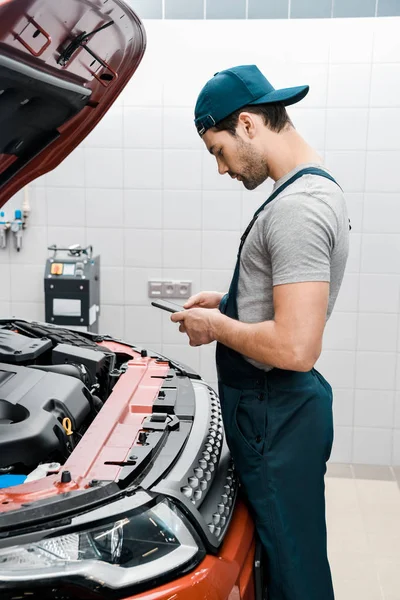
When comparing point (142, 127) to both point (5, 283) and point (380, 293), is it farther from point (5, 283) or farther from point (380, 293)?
point (380, 293)

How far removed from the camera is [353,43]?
150 inches

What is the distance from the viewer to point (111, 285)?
13.8ft

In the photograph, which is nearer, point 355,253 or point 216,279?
point 355,253

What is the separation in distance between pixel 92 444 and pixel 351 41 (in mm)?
3052

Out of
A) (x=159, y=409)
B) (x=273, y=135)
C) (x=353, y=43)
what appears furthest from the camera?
(x=353, y=43)

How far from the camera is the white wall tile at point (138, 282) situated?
13.7ft

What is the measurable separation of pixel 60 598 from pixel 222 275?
3.04 metres

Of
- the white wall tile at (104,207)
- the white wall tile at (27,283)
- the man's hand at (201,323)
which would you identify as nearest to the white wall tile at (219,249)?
the white wall tile at (104,207)

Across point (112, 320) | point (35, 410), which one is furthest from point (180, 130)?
point (35, 410)

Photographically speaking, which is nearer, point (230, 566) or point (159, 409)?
point (230, 566)

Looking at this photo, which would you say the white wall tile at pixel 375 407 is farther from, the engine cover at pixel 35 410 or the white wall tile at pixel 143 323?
the engine cover at pixel 35 410

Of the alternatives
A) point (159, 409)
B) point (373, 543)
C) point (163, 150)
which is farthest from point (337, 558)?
point (163, 150)

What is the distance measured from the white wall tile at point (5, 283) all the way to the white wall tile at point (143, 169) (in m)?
0.95

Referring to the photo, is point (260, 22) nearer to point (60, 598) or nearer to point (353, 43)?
point (353, 43)
